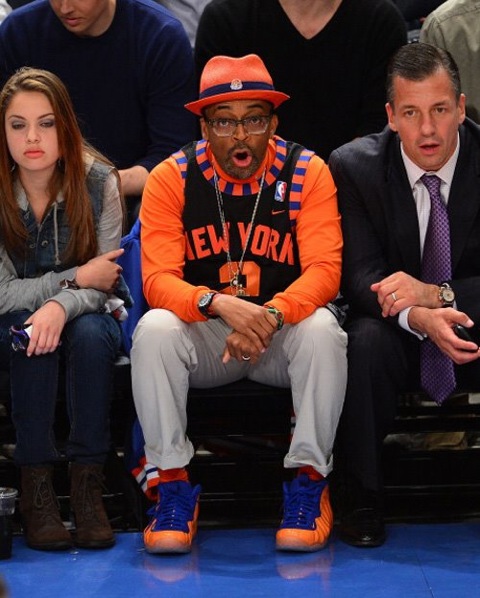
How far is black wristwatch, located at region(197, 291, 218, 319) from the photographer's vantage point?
3.54m

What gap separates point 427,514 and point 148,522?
89 centimetres

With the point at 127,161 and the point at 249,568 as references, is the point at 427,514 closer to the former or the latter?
the point at 249,568

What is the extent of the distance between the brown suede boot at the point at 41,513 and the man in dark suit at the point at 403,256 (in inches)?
33.0

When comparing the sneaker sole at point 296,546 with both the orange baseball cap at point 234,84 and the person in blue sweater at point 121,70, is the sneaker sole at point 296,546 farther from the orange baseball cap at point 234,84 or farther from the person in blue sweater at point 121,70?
the person in blue sweater at point 121,70

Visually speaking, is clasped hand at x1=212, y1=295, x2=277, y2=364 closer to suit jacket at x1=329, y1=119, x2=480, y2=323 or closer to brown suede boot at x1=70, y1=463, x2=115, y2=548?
suit jacket at x1=329, y1=119, x2=480, y2=323

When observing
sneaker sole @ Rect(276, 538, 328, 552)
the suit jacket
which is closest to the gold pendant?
A: the suit jacket

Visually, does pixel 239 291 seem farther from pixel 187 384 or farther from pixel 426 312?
pixel 426 312

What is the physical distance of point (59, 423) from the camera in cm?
392

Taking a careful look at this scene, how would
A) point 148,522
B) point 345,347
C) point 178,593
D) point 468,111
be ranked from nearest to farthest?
point 178,593
point 345,347
point 148,522
point 468,111

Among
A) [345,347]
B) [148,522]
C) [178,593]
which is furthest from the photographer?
[148,522]

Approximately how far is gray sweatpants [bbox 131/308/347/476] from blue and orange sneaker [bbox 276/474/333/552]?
7cm

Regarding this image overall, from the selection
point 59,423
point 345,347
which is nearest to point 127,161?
point 59,423

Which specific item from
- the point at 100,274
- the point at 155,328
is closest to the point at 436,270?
the point at 155,328

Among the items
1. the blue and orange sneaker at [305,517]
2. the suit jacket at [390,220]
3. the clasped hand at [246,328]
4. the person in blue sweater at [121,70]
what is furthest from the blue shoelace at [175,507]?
the person in blue sweater at [121,70]
